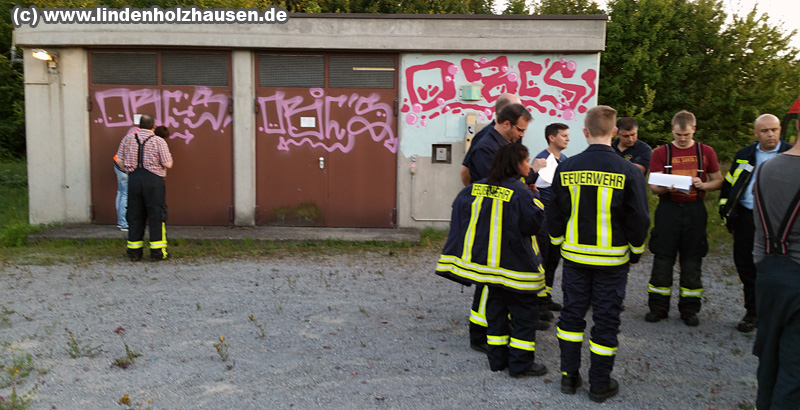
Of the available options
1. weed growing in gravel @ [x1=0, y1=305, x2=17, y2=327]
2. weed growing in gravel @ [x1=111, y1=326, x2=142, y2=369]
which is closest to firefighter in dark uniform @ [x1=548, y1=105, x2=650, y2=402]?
weed growing in gravel @ [x1=111, y1=326, x2=142, y2=369]

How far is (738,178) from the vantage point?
5.96m

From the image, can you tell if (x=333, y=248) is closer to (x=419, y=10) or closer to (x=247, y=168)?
(x=247, y=168)

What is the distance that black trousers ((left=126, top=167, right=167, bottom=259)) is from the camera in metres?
8.55

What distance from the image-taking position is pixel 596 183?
4.37 metres

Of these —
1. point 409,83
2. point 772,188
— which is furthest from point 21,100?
point 772,188

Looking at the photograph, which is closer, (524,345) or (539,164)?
(524,345)

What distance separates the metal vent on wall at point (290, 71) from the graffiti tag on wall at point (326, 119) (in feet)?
0.56

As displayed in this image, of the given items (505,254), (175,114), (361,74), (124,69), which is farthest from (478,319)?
(124,69)

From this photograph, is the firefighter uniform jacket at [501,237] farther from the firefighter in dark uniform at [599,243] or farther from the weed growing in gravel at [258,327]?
the weed growing in gravel at [258,327]

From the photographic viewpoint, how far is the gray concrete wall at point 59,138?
10422mm

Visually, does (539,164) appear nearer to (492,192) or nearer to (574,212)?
(492,192)

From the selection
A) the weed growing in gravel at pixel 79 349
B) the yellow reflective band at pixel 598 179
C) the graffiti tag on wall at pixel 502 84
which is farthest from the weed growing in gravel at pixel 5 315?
the graffiti tag on wall at pixel 502 84

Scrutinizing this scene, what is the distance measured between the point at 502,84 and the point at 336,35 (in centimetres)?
273

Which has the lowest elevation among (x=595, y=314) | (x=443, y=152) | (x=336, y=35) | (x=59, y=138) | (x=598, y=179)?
(x=595, y=314)
